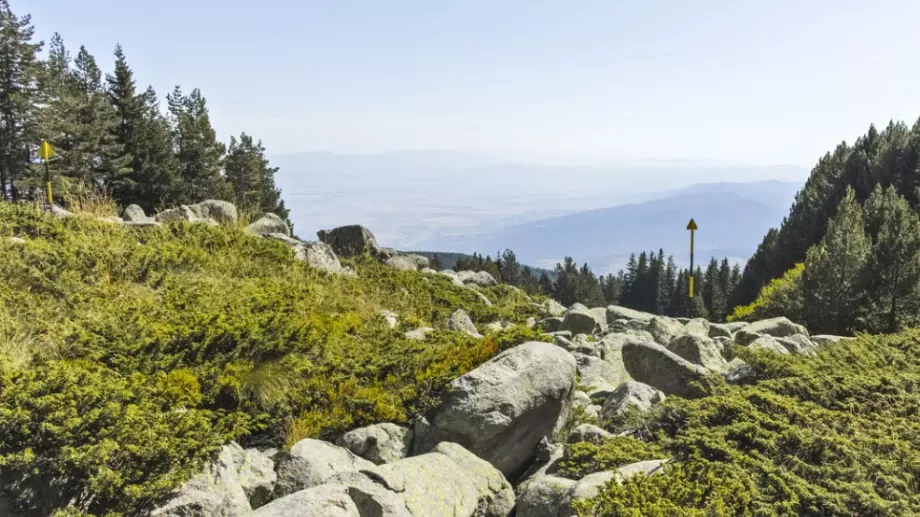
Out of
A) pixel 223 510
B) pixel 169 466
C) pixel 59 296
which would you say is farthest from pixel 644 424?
pixel 59 296

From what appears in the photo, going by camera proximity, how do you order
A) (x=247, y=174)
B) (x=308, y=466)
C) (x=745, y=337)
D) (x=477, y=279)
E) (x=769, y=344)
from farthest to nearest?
(x=247, y=174) < (x=477, y=279) < (x=745, y=337) < (x=769, y=344) < (x=308, y=466)

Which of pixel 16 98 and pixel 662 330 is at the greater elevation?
pixel 16 98

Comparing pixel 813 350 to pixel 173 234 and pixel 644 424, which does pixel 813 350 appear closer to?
pixel 644 424

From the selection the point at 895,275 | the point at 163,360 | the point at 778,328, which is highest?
the point at 163,360

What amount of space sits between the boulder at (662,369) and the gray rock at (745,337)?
4097mm

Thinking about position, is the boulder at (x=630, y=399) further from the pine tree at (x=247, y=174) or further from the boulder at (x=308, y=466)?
the pine tree at (x=247, y=174)

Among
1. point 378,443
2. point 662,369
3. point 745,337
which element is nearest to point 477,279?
point 745,337

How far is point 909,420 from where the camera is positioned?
591 cm

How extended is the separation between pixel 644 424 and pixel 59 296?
7.64 metres

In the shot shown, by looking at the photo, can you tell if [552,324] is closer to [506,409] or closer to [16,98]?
[506,409]

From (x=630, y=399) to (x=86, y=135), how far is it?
130ft

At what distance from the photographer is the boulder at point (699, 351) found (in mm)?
10164

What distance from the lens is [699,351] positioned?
10.3 metres

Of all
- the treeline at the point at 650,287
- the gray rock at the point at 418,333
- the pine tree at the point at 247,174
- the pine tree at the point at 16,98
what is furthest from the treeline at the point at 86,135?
the treeline at the point at 650,287
